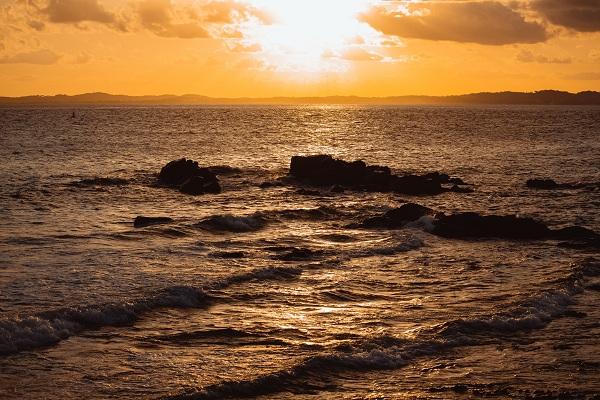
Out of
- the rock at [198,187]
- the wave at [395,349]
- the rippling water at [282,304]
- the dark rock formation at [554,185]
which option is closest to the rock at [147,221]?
the rippling water at [282,304]

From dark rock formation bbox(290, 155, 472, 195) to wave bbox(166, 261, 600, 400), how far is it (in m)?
26.8

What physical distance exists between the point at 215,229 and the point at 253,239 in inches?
106

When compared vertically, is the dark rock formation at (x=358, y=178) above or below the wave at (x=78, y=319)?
above

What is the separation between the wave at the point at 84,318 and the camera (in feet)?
52.8

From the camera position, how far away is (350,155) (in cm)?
8125

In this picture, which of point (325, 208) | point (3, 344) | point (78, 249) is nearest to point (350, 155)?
point (325, 208)

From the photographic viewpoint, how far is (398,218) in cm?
3394

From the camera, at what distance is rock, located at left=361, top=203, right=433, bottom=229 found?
109ft

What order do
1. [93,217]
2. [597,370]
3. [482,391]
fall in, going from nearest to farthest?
→ 1. [482,391]
2. [597,370]
3. [93,217]

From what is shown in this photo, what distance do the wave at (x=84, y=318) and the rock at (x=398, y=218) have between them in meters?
12.7

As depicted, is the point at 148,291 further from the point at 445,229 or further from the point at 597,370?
the point at 445,229

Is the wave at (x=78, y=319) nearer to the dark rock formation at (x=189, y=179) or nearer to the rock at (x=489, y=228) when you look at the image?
the rock at (x=489, y=228)

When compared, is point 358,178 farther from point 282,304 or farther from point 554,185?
point 282,304

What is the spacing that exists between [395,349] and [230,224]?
17.5m
